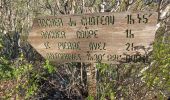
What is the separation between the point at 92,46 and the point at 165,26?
4.83ft

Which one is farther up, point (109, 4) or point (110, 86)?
point (109, 4)

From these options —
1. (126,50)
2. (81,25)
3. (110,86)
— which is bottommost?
(110,86)

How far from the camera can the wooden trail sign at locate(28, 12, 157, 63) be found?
3.64 metres

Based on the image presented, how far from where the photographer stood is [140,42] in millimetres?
3678

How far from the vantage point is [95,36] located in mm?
3879

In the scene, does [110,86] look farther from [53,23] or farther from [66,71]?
[53,23]

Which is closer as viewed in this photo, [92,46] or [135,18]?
[135,18]

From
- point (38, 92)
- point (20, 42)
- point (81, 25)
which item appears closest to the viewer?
point (81, 25)

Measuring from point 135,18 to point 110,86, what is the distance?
4.43ft

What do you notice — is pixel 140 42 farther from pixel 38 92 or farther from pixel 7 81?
pixel 7 81

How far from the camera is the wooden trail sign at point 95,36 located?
3.64m

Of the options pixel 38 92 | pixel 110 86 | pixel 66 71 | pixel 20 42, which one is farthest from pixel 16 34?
pixel 110 86

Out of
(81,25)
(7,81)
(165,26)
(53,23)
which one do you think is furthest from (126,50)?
(7,81)

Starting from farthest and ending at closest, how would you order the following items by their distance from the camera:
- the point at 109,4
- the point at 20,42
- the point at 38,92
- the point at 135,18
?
the point at 20,42, the point at 38,92, the point at 109,4, the point at 135,18
